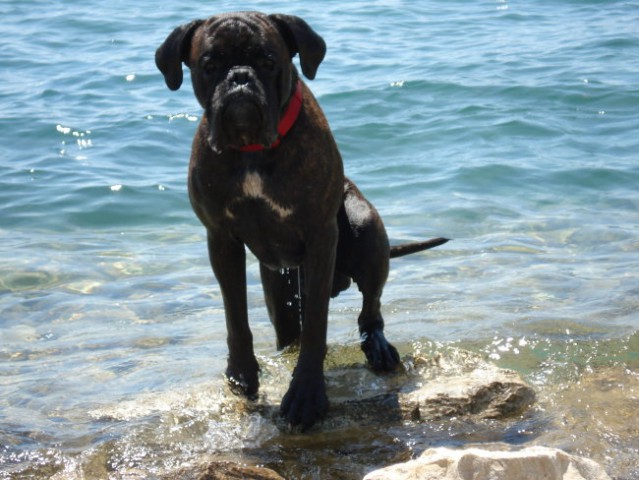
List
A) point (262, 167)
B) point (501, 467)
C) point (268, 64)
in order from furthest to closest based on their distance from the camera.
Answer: point (262, 167)
point (268, 64)
point (501, 467)

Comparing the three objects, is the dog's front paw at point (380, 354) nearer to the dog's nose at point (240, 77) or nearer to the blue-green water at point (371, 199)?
the blue-green water at point (371, 199)

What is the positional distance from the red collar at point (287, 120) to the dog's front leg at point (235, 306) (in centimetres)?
43

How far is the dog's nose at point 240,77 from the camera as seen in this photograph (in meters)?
3.75

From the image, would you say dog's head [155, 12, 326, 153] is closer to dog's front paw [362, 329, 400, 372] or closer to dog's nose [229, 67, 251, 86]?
dog's nose [229, 67, 251, 86]

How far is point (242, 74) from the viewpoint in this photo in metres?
3.76

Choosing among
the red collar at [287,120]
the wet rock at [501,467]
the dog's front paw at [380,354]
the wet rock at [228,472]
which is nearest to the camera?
the wet rock at [501,467]

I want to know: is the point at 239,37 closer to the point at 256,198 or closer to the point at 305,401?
the point at 256,198

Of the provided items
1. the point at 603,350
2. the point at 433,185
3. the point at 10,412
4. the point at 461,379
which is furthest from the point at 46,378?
the point at 433,185

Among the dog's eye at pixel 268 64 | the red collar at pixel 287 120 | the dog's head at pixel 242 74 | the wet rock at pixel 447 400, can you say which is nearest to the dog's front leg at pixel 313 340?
the wet rock at pixel 447 400

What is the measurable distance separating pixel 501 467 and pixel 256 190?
4.65ft

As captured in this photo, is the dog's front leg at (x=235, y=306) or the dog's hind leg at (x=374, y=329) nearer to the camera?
the dog's front leg at (x=235, y=306)

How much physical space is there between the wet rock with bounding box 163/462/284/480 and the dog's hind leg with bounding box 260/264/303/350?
1512 mm

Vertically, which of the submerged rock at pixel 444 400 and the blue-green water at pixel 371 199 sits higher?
the submerged rock at pixel 444 400

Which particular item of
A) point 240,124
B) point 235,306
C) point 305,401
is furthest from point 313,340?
point 240,124
